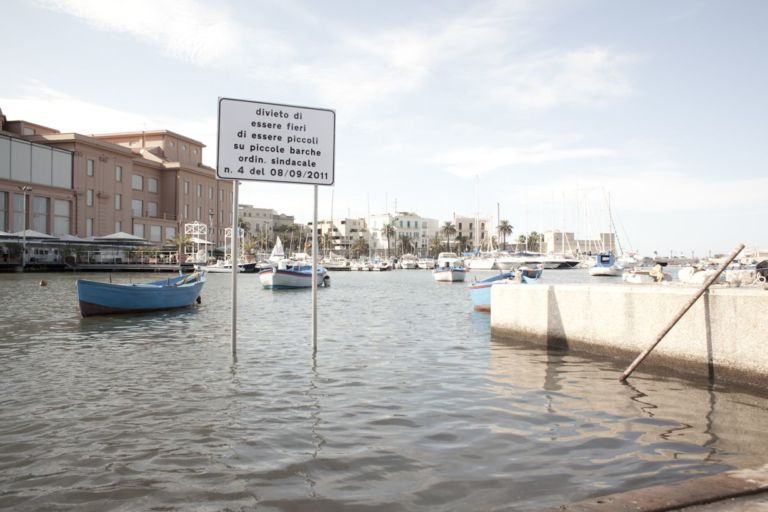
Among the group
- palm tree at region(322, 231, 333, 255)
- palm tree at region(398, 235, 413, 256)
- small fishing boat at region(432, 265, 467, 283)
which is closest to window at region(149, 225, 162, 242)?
small fishing boat at region(432, 265, 467, 283)

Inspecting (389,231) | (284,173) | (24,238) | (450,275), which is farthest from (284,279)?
(389,231)

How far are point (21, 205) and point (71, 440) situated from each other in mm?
83968

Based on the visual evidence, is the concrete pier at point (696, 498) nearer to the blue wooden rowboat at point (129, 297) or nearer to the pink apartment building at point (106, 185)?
the blue wooden rowboat at point (129, 297)

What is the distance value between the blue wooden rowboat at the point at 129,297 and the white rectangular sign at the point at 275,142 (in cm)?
1350

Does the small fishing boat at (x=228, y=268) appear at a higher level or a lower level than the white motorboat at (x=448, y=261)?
lower

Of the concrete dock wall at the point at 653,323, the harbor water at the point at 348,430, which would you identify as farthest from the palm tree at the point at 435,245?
the harbor water at the point at 348,430

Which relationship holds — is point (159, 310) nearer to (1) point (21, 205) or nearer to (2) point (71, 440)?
(2) point (71, 440)

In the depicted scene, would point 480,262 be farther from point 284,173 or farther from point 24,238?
point 284,173

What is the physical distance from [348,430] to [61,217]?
90176 mm

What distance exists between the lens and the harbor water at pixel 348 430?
499 cm

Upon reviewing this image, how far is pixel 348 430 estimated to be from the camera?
6875mm

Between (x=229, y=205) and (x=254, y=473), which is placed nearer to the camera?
(x=254, y=473)

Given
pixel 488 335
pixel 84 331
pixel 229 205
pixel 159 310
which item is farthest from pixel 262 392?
pixel 229 205

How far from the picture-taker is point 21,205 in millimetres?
76812
